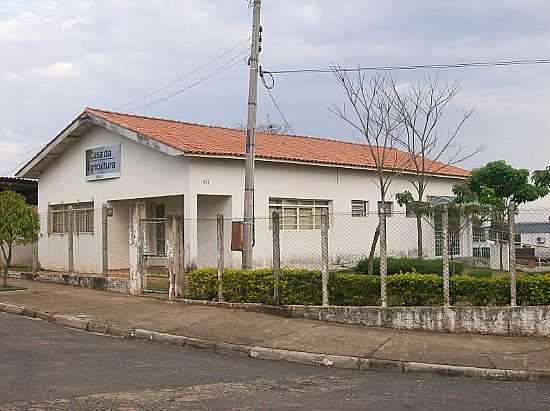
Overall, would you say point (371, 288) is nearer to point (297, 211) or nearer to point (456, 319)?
point (456, 319)

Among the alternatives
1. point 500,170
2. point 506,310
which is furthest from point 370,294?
point 500,170

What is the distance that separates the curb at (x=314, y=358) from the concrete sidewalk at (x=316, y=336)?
15 centimetres

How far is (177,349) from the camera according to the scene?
10.8 metres

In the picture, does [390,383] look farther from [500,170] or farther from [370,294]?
[500,170]

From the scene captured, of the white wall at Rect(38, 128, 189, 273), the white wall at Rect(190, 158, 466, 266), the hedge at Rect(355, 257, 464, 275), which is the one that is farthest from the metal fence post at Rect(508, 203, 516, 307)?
the white wall at Rect(38, 128, 189, 273)

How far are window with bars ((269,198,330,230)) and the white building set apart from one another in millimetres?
35

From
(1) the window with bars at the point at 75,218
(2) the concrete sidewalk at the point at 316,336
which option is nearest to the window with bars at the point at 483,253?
(2) the concrete sidewalk at the point at 316,336

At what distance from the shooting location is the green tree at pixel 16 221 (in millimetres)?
17391

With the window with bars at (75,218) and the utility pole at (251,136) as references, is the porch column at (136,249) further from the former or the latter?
the window with bars at (75,218)

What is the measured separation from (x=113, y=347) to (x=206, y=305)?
13.0 feet

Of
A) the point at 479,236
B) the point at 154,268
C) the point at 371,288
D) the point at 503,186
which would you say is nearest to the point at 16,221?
the point at 154,268

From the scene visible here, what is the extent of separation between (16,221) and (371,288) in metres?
9.60

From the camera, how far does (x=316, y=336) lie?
36.9 feet

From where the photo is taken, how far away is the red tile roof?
776 inches
